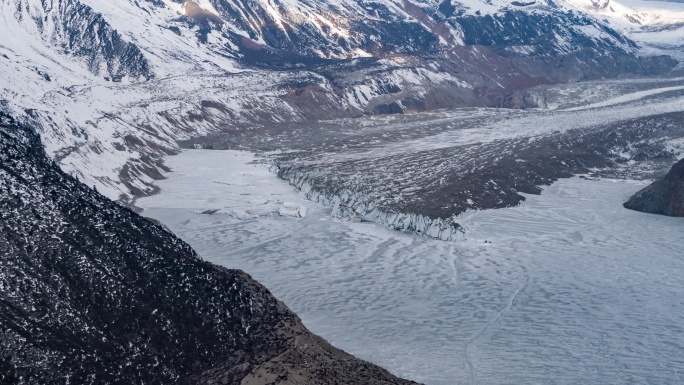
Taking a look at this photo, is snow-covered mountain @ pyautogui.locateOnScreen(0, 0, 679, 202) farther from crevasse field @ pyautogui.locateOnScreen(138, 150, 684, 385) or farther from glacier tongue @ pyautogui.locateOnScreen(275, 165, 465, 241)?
glacier tongue @ pyautogui.locateOnScreen(275, 165, 465, 241)

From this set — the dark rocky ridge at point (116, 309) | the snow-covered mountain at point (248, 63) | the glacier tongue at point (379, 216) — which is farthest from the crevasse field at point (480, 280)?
the snow-covered mountain at point (248, 63)

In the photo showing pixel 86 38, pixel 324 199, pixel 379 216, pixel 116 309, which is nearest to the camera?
pixel 116 309

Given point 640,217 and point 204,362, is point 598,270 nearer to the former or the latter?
point 640,217

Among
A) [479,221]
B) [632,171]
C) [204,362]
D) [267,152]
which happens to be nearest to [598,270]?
[479,221]

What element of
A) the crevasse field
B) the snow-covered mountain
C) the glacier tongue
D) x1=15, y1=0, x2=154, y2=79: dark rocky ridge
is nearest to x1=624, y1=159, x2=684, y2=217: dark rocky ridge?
the crevasse field

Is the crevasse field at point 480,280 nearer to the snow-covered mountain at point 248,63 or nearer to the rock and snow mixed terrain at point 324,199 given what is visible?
the rock and snow mixed terrain at point 324,199

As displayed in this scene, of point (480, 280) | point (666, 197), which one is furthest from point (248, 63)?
point (480, 280)

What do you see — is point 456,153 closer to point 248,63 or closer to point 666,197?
point 666,197
